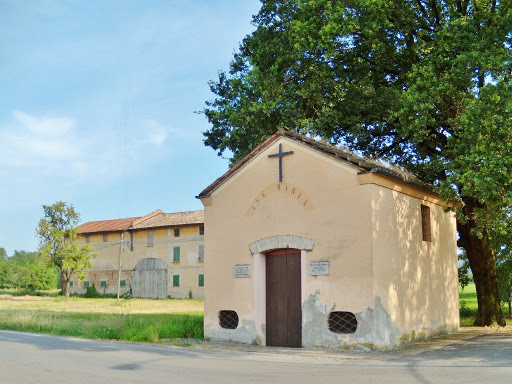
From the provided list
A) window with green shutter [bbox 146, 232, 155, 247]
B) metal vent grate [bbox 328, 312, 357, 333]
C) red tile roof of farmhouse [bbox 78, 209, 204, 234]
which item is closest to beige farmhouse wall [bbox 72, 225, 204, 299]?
window with green shutter [bbox 146, 232, 155, 247]

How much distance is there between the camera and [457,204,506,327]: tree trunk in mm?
19250

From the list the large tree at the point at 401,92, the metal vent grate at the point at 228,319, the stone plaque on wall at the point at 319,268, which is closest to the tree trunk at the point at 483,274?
the large tree at the point at 401,92

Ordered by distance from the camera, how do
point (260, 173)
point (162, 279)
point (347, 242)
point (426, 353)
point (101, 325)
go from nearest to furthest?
point (426, 353) < point (347, 242) < point (260, 173) < point (101, 325) < point (162, 279)

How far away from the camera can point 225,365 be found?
1034 centimetres

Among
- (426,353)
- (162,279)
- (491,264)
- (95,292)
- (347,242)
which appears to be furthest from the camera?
(95,292)

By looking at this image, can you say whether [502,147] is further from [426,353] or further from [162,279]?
[162,279]

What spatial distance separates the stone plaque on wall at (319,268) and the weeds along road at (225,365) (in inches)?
84.8

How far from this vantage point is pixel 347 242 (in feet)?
43.1

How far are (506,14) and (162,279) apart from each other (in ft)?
123

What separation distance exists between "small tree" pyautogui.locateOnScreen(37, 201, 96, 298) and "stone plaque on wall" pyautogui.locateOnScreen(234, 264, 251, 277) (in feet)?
106

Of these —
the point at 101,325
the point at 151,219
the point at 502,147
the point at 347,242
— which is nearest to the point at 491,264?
the point at 502,147

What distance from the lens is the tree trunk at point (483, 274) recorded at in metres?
19.2

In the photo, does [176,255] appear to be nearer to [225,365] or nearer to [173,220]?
[173,220]

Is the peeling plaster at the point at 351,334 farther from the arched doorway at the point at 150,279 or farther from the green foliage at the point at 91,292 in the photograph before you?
the green foliage at the point at 91,292
